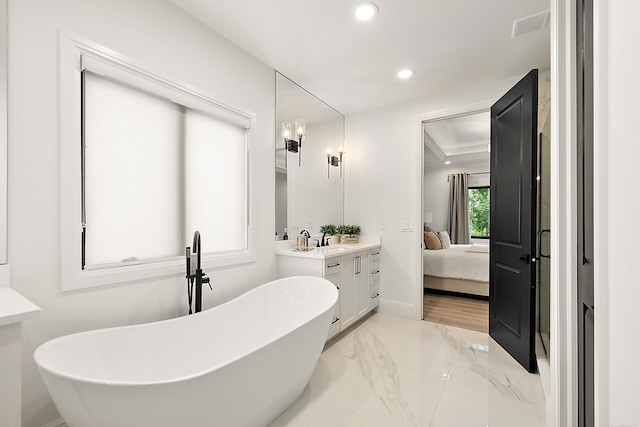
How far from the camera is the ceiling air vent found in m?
2.00

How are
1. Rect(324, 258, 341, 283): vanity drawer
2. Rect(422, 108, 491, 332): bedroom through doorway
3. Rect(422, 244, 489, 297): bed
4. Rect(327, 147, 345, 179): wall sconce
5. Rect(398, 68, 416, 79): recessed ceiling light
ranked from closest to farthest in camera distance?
Rect(324, 258, 341, 283): vanity drawer, Rect(398, 68, 416, 79): recessed ceiling light, Rect(327, 147, 345, 179): wall sconce, Rect(422, 108, 491, 332): bedroom through doorway, Rect(422, 244, 489, 297): bed

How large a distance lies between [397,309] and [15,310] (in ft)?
10.9

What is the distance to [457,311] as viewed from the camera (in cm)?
366

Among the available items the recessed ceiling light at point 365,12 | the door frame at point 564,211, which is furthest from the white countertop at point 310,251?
the recessed ceiling light at point 365,12

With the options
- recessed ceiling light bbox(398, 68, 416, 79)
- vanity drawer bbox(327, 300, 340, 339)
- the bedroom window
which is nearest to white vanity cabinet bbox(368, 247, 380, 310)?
vanity drawer bbox(327, 300, 340, 339)

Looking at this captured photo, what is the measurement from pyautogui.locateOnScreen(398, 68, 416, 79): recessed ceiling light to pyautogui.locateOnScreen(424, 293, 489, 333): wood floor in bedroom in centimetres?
270

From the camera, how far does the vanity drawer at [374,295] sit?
11.2ft

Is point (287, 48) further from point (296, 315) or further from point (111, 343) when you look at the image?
point (111, 343)

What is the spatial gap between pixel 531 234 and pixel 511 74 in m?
1.68

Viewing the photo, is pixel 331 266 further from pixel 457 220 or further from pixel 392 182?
pixel 457 220

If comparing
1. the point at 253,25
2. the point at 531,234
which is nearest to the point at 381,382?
the point at 531,234

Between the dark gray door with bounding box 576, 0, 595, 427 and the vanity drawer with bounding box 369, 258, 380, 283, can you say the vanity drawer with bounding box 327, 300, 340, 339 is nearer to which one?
the vanity drawer with bounding box 369, 258, 380, 283

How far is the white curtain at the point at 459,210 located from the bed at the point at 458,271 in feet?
8.47
